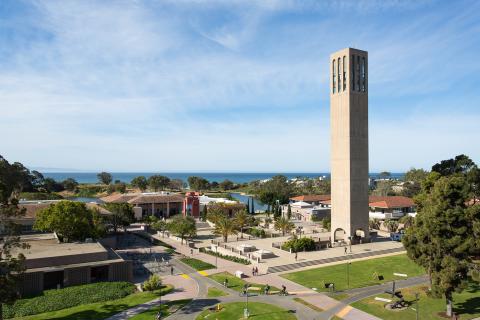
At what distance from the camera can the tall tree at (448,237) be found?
102 ft

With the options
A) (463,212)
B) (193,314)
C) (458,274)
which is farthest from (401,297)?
(193,314)

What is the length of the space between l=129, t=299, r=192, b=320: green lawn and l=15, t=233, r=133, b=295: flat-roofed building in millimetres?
11096

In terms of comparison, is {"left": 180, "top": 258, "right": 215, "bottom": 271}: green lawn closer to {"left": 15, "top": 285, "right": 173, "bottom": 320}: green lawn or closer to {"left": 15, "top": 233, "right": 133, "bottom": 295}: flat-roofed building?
{"left": 15, "top": 233, "right": 133, "bottom": 295}: flat-roofed building

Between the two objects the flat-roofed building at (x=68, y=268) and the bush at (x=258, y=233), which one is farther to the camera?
the bush at (x=258, y=233)

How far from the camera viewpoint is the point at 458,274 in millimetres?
31359

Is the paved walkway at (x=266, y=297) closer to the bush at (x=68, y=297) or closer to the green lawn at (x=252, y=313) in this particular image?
the green lawn at (x=252, y=313)

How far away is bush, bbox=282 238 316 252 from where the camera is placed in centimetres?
6128

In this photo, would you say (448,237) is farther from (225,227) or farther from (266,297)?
(225,227)

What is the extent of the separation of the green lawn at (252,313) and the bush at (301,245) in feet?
82.8

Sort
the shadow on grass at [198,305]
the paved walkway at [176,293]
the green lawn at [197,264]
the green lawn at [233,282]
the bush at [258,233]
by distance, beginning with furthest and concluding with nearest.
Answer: the bush at [258,233]
the green lawn at [197,264]
the green lawn at [233,282]
the shadow on grass at [198,305]
the paved walkway at [176,293]

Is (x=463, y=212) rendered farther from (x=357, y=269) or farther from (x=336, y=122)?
(x=336, y=122)

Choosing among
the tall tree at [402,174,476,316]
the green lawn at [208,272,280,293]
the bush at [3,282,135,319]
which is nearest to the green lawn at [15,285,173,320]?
the bush at [3,282,135,319]

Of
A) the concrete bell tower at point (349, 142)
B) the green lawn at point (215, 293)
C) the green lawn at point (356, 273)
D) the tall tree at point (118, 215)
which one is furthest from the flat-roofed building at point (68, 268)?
the concrete bell tower at point (349, 142)

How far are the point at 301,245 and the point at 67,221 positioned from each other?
123ft
